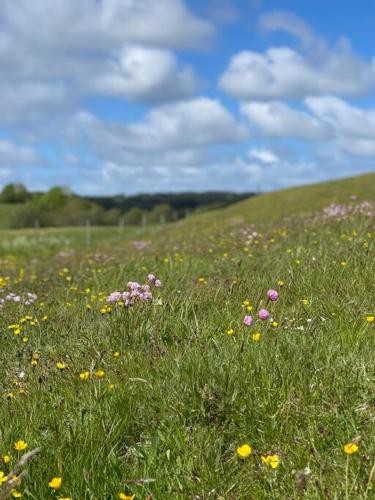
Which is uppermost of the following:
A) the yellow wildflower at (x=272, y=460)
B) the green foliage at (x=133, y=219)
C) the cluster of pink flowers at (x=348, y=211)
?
the cluster of pink flowers at (x=348, y=211)

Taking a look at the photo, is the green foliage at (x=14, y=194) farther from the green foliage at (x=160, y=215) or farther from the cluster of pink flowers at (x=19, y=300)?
the cluster of pink flowers at (x=19, y=300)

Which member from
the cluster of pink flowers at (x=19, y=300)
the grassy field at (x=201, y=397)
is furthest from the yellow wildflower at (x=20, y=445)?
the cluster of pink flowers at (x=19, y=300)

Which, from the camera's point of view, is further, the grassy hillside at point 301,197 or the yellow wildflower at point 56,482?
the grassy hillside at point 301,197

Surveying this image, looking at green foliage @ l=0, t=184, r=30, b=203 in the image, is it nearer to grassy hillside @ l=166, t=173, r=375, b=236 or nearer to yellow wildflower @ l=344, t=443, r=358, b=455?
grassy hillside @ l=166, t=173, r=375, b=236

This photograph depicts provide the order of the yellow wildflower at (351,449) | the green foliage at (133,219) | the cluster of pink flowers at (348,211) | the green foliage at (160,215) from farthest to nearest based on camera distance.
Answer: the green foliage at (133,219), the green foliage at (160,215), the cluster of pink flowers at (348,211), the yellow wildflower at (351,449)

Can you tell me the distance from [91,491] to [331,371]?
6.01 ft

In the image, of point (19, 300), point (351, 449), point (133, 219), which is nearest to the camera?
point (351, 449)

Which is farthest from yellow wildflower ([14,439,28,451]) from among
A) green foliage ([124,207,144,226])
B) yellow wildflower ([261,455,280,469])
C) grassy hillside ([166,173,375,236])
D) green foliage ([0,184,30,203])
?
green foliage ([0,184,30,203])

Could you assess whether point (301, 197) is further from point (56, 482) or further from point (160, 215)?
point (160, 215)

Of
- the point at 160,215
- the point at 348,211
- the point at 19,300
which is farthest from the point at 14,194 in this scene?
the point at 19,300

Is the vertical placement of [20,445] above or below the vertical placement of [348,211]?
below

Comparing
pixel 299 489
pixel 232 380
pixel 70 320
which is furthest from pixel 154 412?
pixel 70 320

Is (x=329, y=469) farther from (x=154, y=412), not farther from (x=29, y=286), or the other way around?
(x=29, y=286)

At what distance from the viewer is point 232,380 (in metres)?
4.02
